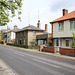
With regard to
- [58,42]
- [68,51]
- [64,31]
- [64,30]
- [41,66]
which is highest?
[64,30]

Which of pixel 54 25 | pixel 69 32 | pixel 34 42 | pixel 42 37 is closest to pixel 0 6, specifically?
pixel 69 32

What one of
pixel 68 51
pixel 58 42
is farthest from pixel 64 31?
pixel 68 51

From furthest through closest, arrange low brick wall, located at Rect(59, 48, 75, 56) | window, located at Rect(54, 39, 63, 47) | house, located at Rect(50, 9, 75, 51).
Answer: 1. window, located at Rect(54, 39, 63, 47)
2. house, located at Rect(50, 9, 75, 51)
3. low brick wall, located at Rect(59, 48, 75, 56)

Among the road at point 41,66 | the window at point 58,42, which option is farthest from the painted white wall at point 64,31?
the road at point 41,66

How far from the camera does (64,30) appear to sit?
925 inches

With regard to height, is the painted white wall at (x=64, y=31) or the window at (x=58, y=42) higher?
the painted white wall at (x=64, y=31)

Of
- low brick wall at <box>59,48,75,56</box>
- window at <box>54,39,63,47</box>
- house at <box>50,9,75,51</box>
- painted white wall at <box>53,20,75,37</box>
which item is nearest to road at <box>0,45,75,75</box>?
low brick wall at <box>59,48,75,56</box>

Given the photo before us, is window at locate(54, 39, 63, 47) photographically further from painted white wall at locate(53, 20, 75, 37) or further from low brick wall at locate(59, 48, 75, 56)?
low brick wall at locate(59, 48, 75, 56)

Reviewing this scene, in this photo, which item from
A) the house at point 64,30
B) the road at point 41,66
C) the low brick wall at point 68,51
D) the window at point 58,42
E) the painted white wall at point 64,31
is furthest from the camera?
the window at point 58,42

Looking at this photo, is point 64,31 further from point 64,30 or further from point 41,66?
point 41,66

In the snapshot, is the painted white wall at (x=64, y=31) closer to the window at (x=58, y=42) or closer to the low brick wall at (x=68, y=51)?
the window at (x=58, y=42)

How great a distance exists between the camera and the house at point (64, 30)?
22138 millimetres

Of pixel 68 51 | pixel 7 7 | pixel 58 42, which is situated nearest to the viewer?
pixel 7 7

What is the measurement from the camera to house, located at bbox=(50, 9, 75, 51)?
72.6 ft
